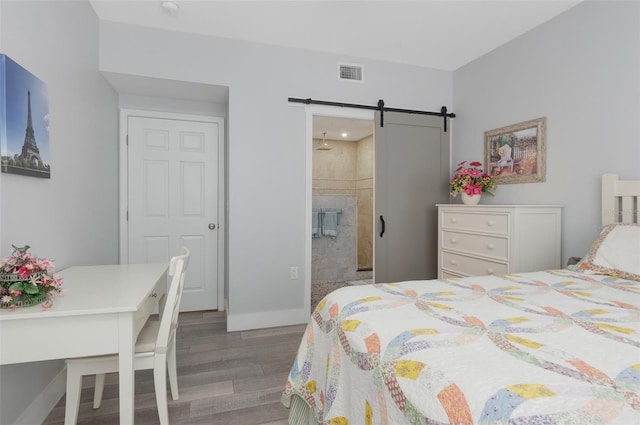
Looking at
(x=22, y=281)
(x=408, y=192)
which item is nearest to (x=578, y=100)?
(x=408, y=192)

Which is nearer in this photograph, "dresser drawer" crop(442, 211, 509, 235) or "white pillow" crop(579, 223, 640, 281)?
"white pillow" crop(579, 223, 640, 281)

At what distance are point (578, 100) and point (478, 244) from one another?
1.26 meters

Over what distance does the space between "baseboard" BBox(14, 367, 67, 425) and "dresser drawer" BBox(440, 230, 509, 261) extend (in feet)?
9.77

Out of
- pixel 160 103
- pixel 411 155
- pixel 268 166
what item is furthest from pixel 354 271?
pixel 160 103

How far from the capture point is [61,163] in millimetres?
2078

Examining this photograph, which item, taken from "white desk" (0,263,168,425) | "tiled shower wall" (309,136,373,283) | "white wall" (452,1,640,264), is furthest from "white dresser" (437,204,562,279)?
"tiled shower wall" (309,136,373,283)

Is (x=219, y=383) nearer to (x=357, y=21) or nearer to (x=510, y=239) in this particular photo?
(x=510, y=239)

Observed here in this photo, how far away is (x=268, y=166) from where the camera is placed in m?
3.19

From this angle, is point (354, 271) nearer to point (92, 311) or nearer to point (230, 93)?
point (230, 93)

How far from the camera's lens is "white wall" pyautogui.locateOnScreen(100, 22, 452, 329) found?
2998mm

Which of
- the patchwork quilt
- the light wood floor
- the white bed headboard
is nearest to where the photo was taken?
the patchwork quilt

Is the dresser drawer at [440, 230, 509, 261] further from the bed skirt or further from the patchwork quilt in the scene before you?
the bed skirt

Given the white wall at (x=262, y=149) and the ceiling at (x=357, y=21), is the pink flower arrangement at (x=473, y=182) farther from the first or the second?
the white wall at (x=262, y=149)

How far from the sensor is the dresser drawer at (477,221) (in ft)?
8.29
